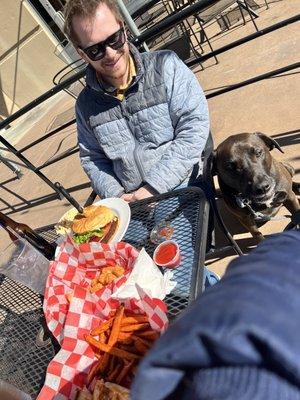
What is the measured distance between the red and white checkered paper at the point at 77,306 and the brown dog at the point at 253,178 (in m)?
1.20

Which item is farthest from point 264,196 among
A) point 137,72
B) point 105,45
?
point 105,45

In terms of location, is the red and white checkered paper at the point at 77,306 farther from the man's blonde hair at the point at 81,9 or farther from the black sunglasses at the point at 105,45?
the man's blonde hair at the point at 81,9

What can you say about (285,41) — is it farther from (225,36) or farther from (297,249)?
(297,249)

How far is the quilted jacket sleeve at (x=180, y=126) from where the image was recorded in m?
2.44

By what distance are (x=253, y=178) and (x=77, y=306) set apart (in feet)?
5.15

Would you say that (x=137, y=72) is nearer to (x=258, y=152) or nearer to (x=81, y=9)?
(x=81, y=9)

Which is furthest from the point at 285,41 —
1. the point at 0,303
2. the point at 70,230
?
the point at 0,303

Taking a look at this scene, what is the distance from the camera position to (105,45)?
2.31 metres

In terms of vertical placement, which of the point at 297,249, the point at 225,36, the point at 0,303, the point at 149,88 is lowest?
the point at 225,36

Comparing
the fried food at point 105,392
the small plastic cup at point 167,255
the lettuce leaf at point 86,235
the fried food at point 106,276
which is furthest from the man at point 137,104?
the fried food at point 105,392

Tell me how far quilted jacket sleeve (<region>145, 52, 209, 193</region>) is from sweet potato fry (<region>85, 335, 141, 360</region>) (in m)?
1.19

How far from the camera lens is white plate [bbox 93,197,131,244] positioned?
6.77ft

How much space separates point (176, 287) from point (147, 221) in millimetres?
659

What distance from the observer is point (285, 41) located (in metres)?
5.28
